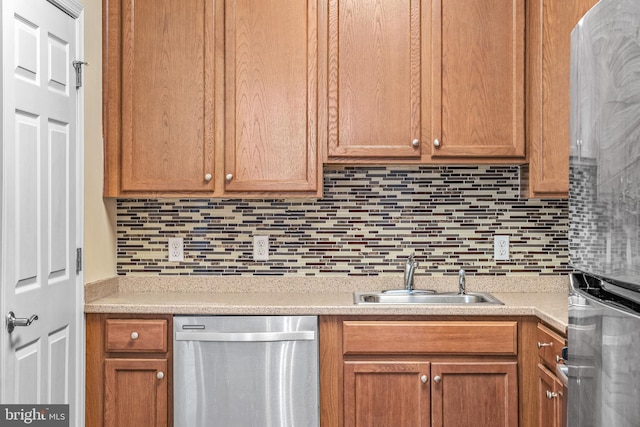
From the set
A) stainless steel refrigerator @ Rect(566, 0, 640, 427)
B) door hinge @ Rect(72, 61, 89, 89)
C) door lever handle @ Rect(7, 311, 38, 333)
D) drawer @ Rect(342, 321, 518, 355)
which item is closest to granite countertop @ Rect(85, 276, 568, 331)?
drawer @ Rect(342, 321, 518, 355)

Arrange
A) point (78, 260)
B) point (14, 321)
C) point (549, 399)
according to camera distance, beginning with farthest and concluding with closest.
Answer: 1. point (78, 260)
2. point (549, 399)
3. point (14, 321)

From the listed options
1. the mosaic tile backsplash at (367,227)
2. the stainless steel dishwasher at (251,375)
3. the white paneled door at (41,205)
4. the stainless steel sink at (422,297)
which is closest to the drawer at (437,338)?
the stainless steel dishwasher at (251,375)

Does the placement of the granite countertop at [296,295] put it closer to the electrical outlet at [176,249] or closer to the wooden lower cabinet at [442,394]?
the electrical outlet at [176,249]

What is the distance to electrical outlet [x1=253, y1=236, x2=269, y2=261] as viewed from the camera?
2.98m

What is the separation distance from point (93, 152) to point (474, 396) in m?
1.89

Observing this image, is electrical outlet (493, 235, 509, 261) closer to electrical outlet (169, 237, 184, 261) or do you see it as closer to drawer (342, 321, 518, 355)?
drawer (342, 321, 518, 355)

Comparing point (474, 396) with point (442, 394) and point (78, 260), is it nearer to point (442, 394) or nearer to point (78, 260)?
point (442, 394)

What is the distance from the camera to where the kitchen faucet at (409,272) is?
9.32 feet

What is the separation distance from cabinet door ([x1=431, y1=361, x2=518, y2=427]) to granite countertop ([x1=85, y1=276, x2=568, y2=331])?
0.71ft

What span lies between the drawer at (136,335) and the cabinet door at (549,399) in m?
1.47

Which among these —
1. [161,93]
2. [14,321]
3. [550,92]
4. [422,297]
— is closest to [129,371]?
[14,321]

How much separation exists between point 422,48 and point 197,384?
67.3 inches

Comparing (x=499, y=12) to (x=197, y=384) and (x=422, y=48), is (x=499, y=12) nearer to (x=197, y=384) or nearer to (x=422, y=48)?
(x=422, y=48)

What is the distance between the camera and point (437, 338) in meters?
2.43
